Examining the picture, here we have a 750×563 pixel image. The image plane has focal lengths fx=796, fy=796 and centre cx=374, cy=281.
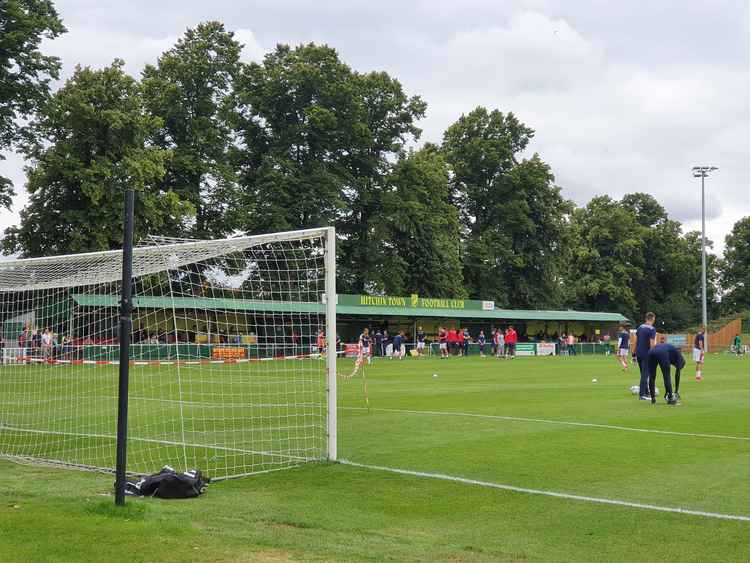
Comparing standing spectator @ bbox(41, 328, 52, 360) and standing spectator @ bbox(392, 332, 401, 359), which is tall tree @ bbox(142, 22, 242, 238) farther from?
standing spectator @ bbox(41, 328, 52, 360)

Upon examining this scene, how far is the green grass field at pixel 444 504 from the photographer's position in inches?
247

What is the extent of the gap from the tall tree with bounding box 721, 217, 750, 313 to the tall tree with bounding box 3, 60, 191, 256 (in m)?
75.9

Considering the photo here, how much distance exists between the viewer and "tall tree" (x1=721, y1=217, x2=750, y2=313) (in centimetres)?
9531

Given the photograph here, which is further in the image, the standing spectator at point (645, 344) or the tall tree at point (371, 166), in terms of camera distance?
the tall tree at point (371, 166)

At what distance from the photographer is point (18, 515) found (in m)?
7.08

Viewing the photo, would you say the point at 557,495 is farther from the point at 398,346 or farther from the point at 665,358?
the point at 398,346

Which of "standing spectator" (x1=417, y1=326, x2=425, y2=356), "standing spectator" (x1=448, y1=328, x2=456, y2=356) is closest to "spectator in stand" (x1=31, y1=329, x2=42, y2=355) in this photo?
"standing spectator" (x1=417, y1=326, x2=425, y2=356)

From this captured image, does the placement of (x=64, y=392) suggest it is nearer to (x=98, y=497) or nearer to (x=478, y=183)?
(x=98, y=497)

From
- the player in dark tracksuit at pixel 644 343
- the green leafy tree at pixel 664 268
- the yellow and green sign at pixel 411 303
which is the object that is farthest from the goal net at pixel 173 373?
the green leafy tree at pixel 664 268

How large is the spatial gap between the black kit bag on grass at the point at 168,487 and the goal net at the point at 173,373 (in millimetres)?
1292

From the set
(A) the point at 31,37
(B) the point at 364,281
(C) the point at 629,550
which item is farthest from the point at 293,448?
(B) the point at 364,281

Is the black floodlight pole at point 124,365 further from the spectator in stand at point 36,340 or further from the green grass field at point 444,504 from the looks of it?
the spectator in stand at point 36,340

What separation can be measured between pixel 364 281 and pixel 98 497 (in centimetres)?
4902

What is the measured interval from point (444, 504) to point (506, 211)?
201ft
